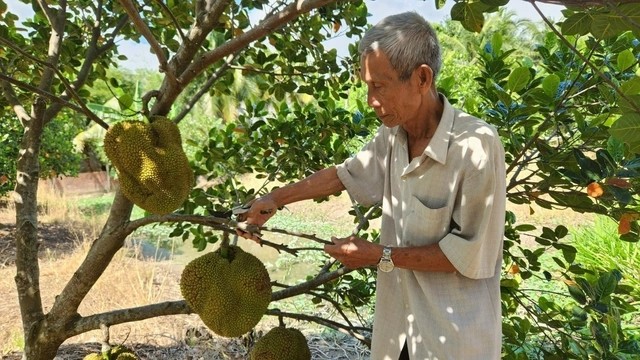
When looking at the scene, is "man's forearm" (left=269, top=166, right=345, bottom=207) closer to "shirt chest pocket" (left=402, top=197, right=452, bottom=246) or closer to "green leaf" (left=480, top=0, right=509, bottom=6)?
"shirt chest pocket" (left=402, top=197, right=452, bottom=246)

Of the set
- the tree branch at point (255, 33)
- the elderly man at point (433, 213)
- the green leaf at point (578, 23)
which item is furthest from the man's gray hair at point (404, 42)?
the green leaf at point (578, 23)

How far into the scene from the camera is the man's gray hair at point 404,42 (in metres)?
1.29

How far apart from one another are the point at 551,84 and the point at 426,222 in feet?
1.90

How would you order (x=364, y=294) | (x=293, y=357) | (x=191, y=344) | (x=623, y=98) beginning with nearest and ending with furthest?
(x=623, y=98), (x=293, y=357), (x=364, y=294), (x=191, y=344)

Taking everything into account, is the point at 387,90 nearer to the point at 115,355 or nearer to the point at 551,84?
the point at 551,84

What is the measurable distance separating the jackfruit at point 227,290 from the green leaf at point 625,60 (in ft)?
3.93

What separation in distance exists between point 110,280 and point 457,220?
15.5 feet

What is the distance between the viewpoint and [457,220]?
135 cm

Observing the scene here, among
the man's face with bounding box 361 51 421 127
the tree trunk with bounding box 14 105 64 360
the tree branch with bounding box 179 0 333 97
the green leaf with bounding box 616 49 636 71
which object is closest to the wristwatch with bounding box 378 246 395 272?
the man's face with bounding box 361 51 421 127

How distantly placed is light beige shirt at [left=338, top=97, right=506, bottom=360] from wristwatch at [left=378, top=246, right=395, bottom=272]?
11cm

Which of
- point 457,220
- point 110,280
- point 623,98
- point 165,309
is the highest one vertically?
point 623,98

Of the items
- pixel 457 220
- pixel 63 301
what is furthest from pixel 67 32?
pixel 457 220

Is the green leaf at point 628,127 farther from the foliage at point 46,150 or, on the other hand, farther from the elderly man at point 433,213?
the foliage at point 46,150

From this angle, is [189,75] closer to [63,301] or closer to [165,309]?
[165,309]
